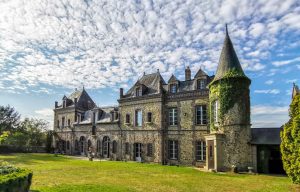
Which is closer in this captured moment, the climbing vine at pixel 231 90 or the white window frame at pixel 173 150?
the climbing vine at pixel 231 90

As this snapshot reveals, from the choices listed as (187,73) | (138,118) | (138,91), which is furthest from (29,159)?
(187,73)

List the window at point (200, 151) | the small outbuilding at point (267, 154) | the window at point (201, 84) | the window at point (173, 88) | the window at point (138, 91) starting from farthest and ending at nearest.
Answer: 1. the window at point (138, 91)
2. the window at point (173, 88)
3. the window at point (201, 84)
4. the window at point (200, 151)
5. the small outbuilding at point (267, 154)

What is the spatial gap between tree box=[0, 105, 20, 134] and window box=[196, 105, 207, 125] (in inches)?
1666

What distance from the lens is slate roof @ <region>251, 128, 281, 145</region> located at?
20.8 meters

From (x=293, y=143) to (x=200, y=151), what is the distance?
1261 cm

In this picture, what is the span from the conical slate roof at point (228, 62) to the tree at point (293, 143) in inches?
346

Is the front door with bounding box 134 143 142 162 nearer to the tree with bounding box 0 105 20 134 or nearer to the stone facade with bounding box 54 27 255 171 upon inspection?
the stone facade with bounding box 54 27 255 171

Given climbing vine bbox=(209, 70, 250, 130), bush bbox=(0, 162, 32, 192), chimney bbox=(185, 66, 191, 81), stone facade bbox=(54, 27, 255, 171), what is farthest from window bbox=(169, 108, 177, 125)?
bush bbox=(0, 162, 32, 192)

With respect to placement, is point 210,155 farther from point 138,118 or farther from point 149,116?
point 138,118

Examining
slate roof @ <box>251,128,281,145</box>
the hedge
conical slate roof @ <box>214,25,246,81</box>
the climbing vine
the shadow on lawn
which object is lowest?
the shadow on lawn

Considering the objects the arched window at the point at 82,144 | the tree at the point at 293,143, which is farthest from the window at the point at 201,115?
the arched window at the point at 82,144

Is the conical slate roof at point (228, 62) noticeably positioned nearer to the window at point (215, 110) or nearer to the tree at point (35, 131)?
the window at point (215, 110)

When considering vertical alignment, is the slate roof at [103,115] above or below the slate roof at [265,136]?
above

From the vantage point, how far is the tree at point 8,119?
53.8m
